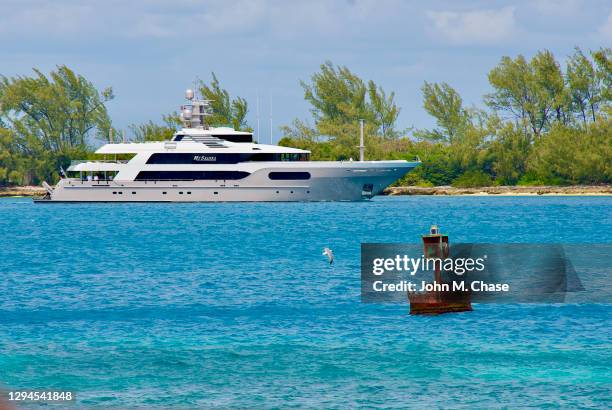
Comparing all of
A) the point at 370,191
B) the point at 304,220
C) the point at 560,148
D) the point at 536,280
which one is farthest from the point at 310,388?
the point at 560,148

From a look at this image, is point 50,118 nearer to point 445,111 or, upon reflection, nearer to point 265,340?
point 445,111

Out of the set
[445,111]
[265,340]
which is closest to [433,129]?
[445,111]

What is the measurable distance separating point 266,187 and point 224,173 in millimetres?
3162

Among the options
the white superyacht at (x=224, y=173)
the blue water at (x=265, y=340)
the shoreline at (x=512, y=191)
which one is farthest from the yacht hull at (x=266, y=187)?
the blue water at (x=265, y=340)

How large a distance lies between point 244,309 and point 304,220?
37.5 metres

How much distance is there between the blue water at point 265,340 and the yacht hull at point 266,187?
3474 centimetres

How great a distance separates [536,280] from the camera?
25766 millimetres

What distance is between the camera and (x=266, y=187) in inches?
3036

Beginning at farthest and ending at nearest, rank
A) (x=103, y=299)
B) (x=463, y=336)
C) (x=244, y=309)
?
1. (x=103, y=299)
2. (x=244, y=309)
3. (x=463, y=336)

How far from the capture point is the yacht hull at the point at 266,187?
7700cm

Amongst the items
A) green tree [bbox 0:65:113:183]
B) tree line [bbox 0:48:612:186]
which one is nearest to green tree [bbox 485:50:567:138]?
tree line [bbox 0:48:612:186]

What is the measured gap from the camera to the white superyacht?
76.6 metres

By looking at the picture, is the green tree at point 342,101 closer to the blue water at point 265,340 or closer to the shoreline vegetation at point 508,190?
the shoreline vegetation at point 508,190

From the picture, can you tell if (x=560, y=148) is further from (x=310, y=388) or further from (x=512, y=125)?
(x=310, y=388)
